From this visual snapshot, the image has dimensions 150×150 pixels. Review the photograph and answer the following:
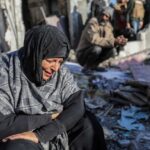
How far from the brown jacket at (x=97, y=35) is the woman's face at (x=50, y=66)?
512cm

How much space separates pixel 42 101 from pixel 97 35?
5268 millimetres

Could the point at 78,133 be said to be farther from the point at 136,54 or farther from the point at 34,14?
the point at 34,14

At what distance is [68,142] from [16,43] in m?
8.73

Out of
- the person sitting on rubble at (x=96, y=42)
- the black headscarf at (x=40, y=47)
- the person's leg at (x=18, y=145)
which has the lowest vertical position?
the person sitting on rubble at (x=96, y=42)

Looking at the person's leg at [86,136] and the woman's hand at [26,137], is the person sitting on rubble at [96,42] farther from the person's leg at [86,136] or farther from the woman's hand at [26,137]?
the woman's hand at [26,137]

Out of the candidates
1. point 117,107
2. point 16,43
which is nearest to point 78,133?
point 117,107

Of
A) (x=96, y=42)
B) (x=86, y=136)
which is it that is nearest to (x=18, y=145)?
(x=86, y=136)

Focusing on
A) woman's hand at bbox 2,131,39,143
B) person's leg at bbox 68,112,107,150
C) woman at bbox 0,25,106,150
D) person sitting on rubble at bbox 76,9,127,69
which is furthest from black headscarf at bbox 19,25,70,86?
person sitting on rubble at bbox 76,9,127,69

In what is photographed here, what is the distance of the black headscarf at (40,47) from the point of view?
3156 mm

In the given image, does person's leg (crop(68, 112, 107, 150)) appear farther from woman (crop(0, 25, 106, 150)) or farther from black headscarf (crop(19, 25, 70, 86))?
black headscarf (crop(19, 25, 70, 86))

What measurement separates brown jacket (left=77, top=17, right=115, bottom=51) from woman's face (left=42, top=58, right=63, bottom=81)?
5.12m

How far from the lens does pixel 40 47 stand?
3148 mm

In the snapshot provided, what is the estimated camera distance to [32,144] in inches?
125

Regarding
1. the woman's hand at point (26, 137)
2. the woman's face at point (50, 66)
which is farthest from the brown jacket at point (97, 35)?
the woman's hand at point (26, 137)
